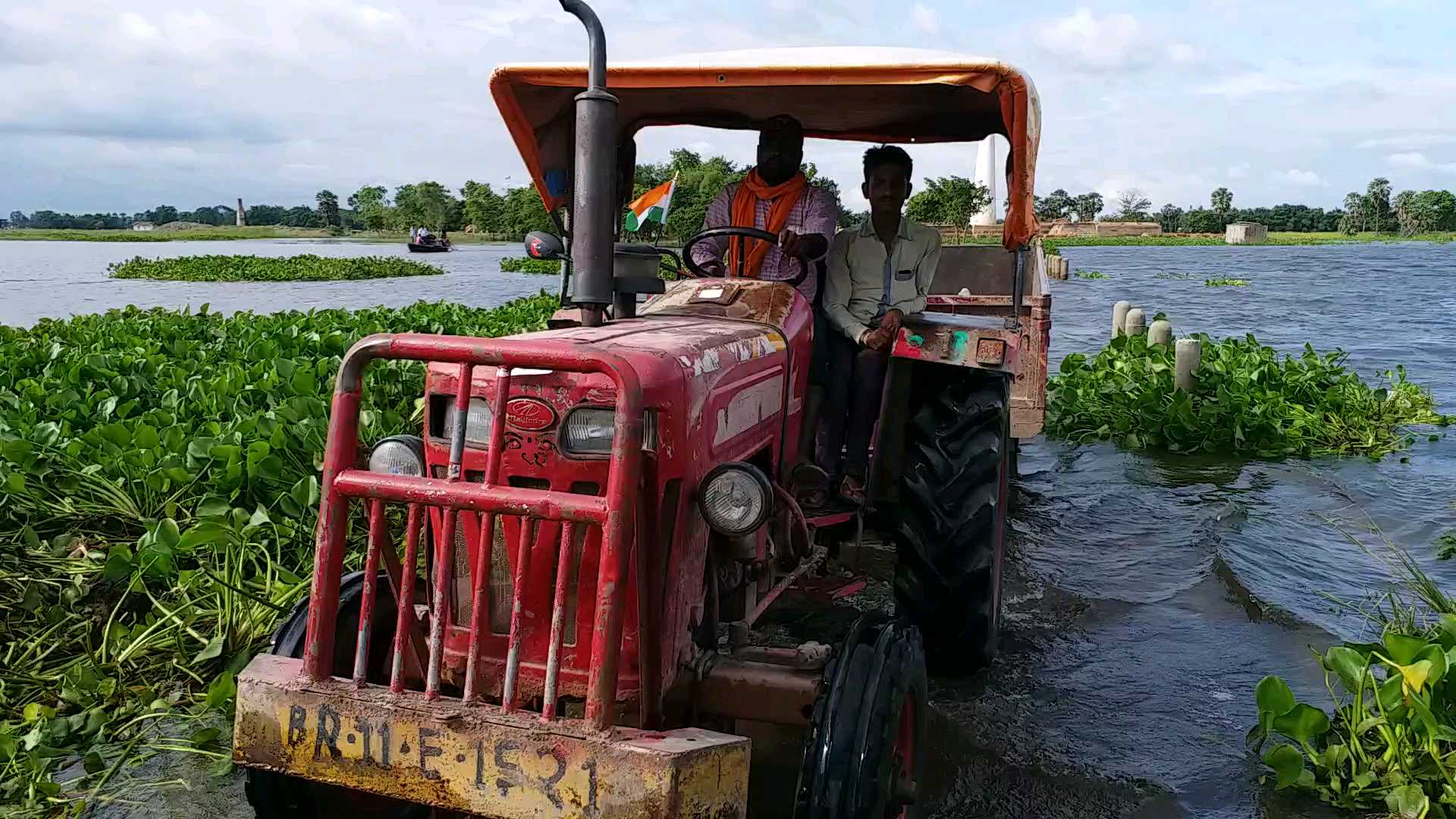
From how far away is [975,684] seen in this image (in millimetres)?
4312

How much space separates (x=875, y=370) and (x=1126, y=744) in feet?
5.18

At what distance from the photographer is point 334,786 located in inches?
111

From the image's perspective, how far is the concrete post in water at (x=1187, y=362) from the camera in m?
8.84

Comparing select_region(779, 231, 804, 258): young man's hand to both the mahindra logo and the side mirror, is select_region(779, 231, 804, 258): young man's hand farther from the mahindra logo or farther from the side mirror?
the mahindra logo

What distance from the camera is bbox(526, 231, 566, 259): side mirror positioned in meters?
3.63

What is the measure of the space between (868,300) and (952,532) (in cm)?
99

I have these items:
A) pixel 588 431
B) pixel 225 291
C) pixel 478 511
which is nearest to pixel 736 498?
pixel 588 431

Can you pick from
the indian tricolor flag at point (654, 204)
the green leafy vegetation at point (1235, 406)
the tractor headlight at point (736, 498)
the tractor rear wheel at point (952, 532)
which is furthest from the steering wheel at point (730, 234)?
the green leafy vegetation at point (1235, 406)

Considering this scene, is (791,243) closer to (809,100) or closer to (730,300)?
(730,300)

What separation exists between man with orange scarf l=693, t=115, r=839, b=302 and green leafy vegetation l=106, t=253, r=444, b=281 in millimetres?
33072

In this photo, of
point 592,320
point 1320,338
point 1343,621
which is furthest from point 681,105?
point 1320,338

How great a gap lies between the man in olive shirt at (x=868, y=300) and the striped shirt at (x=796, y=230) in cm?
Answer: 11

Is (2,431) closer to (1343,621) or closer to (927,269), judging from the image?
(927,269)

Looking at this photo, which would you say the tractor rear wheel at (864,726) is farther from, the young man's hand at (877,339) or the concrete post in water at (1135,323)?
the concrete post in water at (1135,323)
